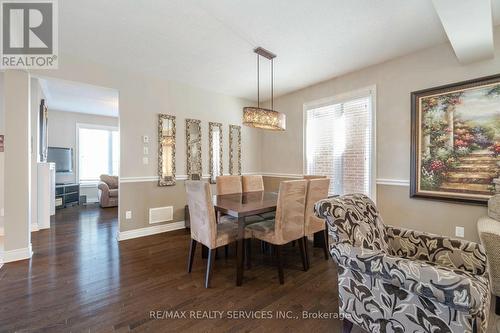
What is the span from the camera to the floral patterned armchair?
1.07 meters

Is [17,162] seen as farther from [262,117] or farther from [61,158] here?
[61,158]

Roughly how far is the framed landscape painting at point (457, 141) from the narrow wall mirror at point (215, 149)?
10.4ft

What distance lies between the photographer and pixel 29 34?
253 centimetres

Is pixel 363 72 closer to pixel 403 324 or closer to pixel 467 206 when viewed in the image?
pixel 467 206

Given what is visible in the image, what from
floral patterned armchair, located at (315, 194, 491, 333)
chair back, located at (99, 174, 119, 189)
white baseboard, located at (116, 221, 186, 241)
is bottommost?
white baseboard, located at (116, 221, 186, 241)

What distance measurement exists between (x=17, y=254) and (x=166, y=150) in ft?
7.33

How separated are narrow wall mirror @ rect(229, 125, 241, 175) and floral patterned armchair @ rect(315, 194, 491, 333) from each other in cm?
325

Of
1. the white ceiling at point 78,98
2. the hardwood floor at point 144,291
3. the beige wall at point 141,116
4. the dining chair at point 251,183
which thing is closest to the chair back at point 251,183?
the dining chair at point 251,183

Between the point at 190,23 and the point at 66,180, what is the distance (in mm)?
6188

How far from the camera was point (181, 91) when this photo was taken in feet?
13.3

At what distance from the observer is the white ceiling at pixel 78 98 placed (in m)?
4.14

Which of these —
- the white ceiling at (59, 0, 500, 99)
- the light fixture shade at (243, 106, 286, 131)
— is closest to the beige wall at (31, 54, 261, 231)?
the white ceiling at (59, 0, 500, 99)

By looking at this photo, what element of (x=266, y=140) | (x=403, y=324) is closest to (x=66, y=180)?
(x=266, y=140)

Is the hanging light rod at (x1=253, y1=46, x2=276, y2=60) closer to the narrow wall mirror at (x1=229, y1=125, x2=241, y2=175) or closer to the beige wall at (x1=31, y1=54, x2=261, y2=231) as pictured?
the beige wall at (x1=31, y1=54, x2=261, y2=231)
